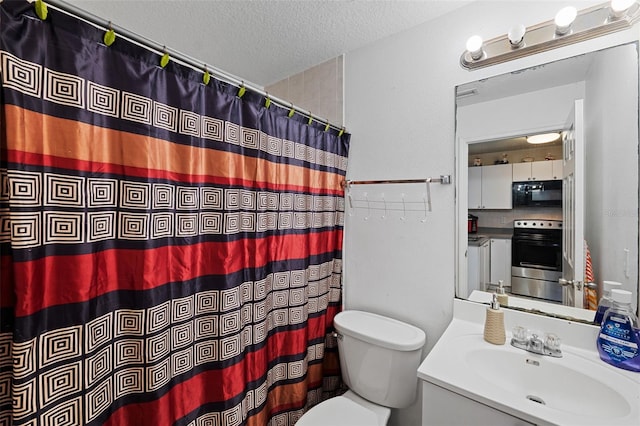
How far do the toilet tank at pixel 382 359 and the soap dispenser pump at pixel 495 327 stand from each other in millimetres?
307

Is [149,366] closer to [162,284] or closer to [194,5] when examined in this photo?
[162,284]

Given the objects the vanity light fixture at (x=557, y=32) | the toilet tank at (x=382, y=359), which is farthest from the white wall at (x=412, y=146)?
the toilet tank at (x=382, y=359)

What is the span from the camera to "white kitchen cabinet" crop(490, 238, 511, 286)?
4.40 ft

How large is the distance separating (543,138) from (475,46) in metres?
0.52

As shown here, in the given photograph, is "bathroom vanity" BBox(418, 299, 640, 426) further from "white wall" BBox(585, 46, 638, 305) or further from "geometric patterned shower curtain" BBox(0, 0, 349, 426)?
"geometric patterned shower curtain" BBox(0, 0, 349, 426)

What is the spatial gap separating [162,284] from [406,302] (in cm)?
123

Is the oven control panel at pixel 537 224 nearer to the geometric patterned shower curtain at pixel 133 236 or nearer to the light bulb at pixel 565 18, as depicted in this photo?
the light bulb at pixel 565 18

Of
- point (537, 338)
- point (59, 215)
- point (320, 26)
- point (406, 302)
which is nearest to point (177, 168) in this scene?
point (59, 215)

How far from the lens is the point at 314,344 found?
167 cm

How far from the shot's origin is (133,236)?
89 centimetres

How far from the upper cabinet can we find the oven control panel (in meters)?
0.19

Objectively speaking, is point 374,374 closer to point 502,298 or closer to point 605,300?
point 502,298

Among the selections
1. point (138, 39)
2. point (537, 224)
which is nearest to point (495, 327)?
point (537, 224)

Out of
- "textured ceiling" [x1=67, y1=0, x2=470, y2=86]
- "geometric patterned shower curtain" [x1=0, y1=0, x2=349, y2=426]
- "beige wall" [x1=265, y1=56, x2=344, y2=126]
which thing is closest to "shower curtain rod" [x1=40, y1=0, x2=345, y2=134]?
"geometric patterned shower curtain" [x1=0, y1=0, x2=349, y2=426]
